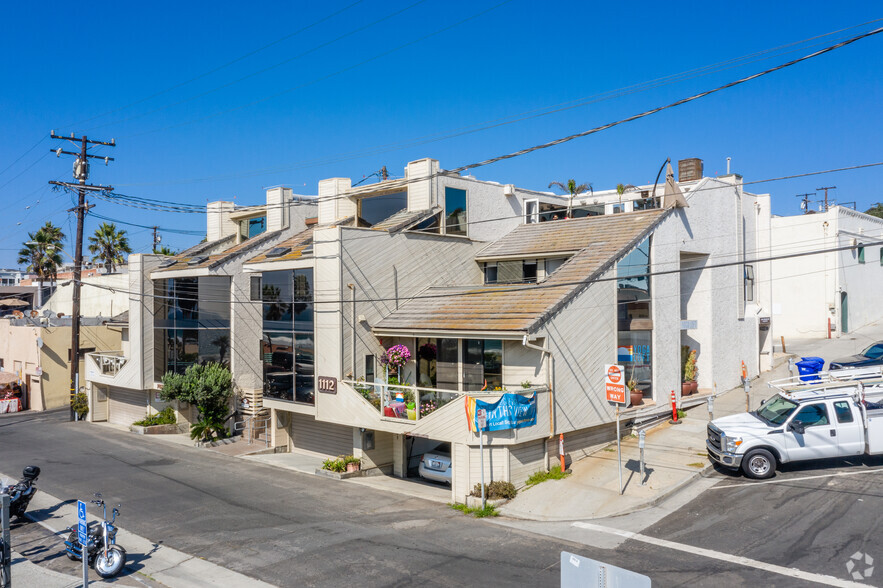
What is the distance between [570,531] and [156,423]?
2345cm

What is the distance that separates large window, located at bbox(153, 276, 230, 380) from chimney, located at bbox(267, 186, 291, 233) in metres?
4.05

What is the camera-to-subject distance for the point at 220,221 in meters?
34.6

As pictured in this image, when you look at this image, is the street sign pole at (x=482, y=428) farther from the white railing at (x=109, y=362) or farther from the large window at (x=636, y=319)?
the white railing at (x=109, y=362)

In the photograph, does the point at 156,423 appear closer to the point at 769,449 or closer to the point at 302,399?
the point at 302,399

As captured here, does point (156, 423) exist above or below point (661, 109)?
below

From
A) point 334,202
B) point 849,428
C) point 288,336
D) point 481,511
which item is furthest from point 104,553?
point 334,202

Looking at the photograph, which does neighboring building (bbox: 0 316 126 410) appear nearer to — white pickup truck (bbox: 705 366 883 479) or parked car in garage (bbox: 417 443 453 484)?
parked car in garage (bbox: 417 443 453 484)

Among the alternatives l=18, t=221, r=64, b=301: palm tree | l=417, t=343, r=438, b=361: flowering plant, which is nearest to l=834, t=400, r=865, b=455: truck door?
l=417, t=343, r=438, b=361: flowering plant

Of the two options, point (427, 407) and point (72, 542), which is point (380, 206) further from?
point (72, 542)

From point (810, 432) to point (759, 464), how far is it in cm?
143

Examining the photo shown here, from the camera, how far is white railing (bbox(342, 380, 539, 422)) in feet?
60.1

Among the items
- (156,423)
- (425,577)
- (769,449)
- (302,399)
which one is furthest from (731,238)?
(156,423)

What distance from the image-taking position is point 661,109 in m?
11.6

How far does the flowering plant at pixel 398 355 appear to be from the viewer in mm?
21031
